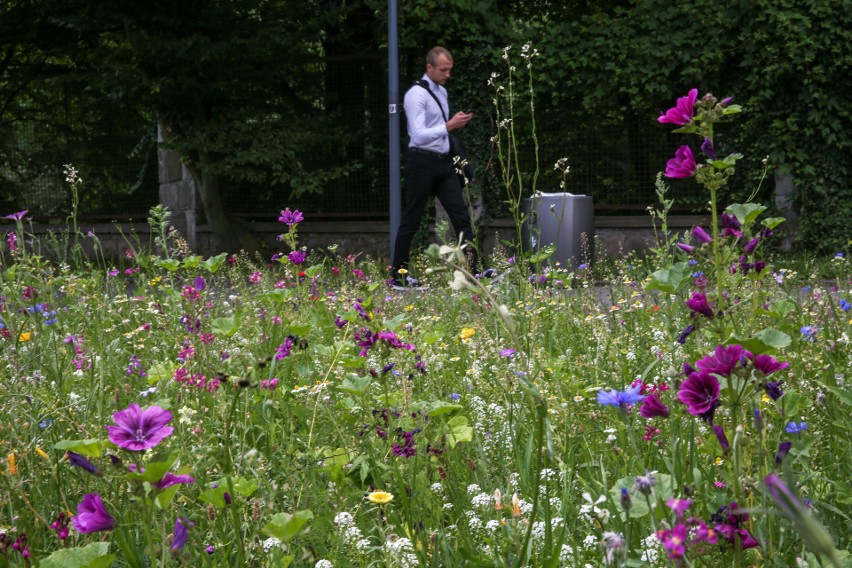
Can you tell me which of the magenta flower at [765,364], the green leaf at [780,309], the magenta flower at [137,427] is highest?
the magenta flower at [765,364]

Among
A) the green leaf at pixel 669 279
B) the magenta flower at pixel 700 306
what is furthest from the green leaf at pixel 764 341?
the green leaf at pixel 669 279

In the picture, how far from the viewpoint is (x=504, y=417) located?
8.66 ft

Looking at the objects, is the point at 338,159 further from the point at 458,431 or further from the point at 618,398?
the point at 618,398

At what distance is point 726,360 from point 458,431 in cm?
120

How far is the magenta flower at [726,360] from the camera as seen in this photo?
133cm

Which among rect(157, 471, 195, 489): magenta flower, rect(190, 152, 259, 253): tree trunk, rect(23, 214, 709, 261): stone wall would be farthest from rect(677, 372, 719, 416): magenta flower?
rect(190, 152, 259, 253): tree trunk

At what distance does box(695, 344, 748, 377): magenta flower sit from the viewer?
133 centimetres

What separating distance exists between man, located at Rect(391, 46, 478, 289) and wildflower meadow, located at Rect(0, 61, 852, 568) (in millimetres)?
4651

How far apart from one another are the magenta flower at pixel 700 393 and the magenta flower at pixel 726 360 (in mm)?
15

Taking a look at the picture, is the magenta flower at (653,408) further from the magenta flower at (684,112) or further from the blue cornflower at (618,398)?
the magenta flower at (684,112)

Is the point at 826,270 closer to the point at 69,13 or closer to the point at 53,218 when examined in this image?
the point at 69,13

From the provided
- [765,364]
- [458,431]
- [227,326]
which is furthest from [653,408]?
[227,326]

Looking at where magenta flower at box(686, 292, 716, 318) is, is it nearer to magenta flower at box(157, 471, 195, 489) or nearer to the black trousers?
magenta flower at box(157, 471, 195, 489)

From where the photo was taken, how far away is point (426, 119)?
27.7 ft
